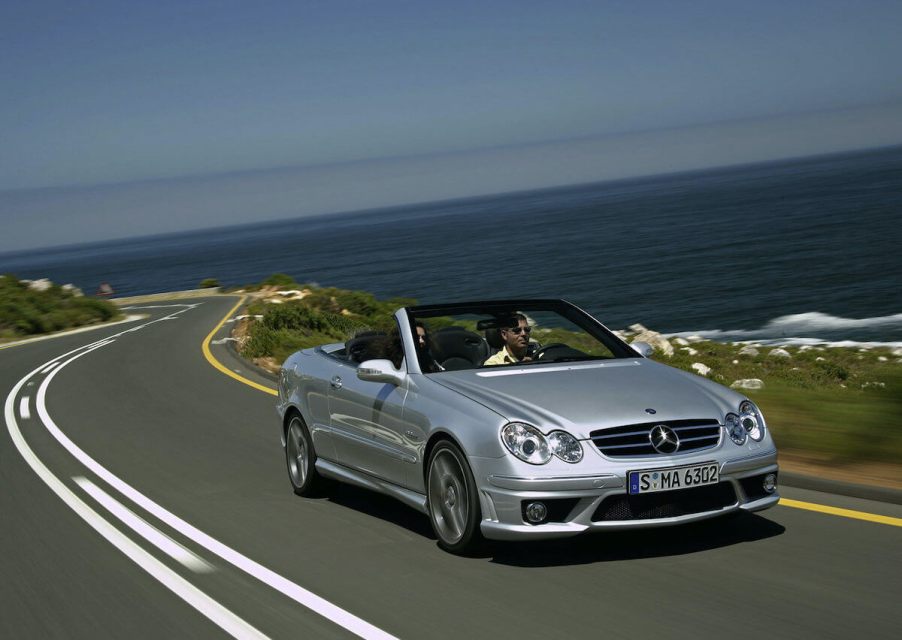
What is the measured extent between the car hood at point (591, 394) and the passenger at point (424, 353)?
0.53 feet

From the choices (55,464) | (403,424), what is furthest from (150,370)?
(403,424)

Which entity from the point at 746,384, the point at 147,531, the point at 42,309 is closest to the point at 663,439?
→ the point at 147,531

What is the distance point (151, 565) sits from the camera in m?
6.68

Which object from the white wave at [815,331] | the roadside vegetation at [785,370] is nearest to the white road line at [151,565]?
the roadside vegetation at [785,370]

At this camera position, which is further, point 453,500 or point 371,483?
point 371,483

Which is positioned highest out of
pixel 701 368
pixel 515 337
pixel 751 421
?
pixel 515 337

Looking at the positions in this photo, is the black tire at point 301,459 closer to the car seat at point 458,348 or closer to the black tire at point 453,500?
the car seat at point 458,348

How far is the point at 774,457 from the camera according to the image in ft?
19.5

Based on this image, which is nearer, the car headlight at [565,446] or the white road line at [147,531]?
the car headlight at [565,446]

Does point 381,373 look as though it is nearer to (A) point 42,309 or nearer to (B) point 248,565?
(B) point 248,565

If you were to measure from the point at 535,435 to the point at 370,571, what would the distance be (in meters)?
1.30

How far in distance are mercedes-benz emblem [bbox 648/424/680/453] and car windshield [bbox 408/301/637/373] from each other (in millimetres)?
1481

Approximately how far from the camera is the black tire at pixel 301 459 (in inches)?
326

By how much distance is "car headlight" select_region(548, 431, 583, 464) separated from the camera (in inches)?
217
